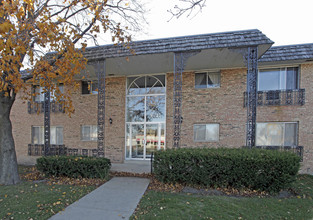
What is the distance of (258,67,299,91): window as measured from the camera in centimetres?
772

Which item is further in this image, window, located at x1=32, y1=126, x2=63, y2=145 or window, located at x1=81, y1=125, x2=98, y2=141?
window, located at x1=32, y1=126, x2=63, y2=145

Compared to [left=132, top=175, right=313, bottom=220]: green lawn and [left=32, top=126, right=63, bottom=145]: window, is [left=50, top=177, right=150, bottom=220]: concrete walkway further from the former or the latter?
[left=32, top=126, right=63, bottom=145]: window

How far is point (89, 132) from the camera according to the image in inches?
390

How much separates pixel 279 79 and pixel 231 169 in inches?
233

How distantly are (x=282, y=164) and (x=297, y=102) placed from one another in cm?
470

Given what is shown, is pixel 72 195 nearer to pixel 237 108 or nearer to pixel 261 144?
pixel 237 108

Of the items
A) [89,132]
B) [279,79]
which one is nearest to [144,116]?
[89,132]

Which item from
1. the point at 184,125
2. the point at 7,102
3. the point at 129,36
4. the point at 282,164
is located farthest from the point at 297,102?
the point at 7,102

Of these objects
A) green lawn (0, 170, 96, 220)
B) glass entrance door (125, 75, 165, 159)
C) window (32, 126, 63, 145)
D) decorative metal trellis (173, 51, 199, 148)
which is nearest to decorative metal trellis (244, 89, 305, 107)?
decorative metal trellis (173, 51, 199, 148)

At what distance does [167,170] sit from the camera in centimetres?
516

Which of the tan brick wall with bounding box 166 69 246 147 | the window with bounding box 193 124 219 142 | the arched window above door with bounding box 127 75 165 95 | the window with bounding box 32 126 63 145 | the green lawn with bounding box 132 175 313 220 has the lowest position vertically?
the green lawn with bounding box 132 175 313 220

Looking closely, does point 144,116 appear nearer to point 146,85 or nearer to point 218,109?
point 146,85

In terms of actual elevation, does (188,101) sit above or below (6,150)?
above

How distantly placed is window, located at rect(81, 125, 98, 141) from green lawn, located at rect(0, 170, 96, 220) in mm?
4554
